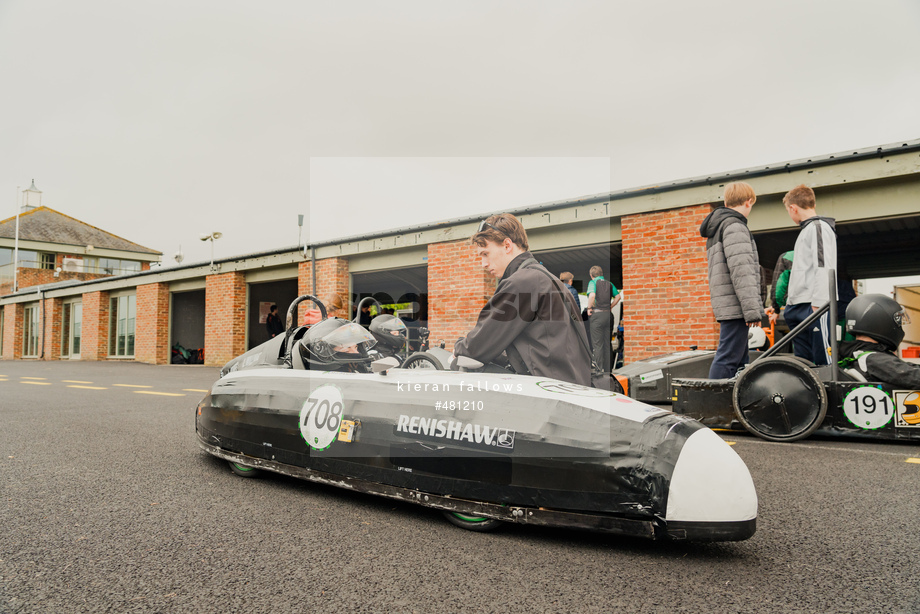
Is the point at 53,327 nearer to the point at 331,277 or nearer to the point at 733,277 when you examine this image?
the point at 331,277

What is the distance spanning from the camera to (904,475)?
314 cm

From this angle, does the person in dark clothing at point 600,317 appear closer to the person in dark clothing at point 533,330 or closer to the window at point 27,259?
the person in dark clothing at point 533,330

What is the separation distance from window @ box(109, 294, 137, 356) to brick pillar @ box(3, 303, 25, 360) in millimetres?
10685

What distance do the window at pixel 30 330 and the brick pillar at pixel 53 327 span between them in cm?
202

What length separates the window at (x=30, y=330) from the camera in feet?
92.5

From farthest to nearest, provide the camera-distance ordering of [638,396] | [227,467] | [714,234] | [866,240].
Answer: [866,240] < [638,396] < [714,234] < [227,467]

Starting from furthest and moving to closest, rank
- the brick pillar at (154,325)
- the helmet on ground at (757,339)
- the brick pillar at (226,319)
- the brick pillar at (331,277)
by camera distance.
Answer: the brick pillar at (154,325)
the brick pillar at (226,319)
the brick pillar at (331,277)
the helmet on ground at (757,339)

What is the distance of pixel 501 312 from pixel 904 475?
2620mm

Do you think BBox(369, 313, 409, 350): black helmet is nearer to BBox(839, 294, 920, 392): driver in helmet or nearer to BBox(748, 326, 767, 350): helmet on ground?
BBox(839, 294, 920, 392): driver in helmet

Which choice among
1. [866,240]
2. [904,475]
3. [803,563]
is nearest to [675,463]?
[803,563]

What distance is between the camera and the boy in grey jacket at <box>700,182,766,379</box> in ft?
14.3

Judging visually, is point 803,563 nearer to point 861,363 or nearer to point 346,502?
point 346,502

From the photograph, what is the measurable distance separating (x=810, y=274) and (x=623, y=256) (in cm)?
478

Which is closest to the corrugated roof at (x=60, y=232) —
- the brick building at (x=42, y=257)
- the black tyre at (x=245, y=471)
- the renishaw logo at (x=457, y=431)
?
the brick building at (x=42, y=257)
